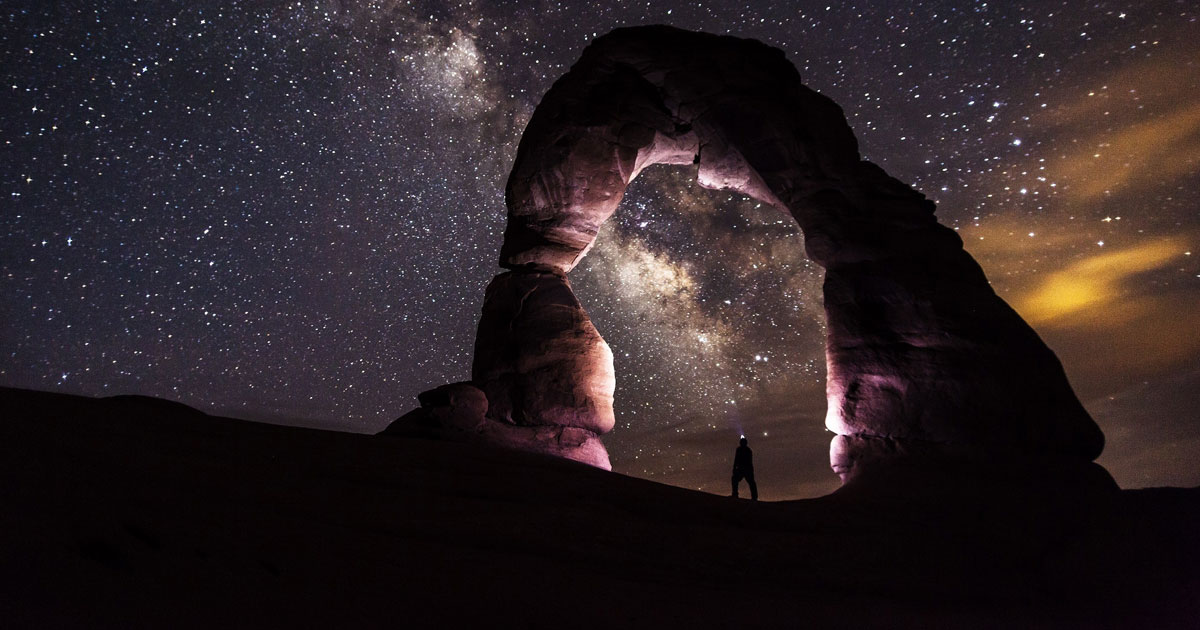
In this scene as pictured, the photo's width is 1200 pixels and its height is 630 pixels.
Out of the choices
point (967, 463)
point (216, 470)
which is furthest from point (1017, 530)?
point (216, 470)

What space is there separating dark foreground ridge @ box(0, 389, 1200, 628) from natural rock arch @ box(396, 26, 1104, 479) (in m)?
1.52

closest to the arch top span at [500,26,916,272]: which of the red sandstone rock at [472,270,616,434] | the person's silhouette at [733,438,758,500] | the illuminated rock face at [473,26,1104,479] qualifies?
the illuminated rock face at [473,26,1104,479]

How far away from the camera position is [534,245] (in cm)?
1383

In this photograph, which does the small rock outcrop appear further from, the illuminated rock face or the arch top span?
the arch top span

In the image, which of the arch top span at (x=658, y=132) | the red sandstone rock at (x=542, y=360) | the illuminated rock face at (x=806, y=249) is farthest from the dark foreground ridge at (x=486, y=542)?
the arch top span at (x=658, y=132)

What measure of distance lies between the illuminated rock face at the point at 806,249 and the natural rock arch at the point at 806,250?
0.03 m

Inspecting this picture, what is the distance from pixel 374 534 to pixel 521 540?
1156 millimetres

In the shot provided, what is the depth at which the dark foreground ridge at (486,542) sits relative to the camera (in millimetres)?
2602

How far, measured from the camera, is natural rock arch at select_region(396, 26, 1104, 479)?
885cm

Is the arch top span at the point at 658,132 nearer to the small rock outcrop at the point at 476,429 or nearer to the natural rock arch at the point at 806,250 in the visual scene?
the natural rock arch at the point at 806,250

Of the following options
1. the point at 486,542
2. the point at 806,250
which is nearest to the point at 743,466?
the point at 806,250

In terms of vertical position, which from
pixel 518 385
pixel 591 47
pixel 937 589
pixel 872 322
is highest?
pixel 591 47

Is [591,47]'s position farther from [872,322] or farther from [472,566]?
[472,566]

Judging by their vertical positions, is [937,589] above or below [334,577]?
below
